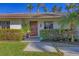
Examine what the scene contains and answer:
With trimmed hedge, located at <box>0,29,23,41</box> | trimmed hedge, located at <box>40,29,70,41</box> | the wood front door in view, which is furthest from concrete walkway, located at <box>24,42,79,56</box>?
the wood front door

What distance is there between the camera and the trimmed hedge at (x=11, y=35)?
679 inches

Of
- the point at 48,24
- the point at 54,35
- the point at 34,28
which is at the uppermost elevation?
the point at 48,24

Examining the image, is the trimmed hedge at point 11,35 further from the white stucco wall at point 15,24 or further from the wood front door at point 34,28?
the white stucco wall at point 15,24

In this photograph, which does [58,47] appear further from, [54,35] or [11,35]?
[11,35]

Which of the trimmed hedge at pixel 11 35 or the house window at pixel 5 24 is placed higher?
the house window at pixel 5 24

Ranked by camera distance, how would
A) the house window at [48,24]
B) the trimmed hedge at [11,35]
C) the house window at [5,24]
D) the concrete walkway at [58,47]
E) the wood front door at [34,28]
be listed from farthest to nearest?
the house window at [5,24]
the house window at [48,24]
the wood front door at [34,28]
the trimmed hedge at [11,35]
the concrete walkway at [58,47]

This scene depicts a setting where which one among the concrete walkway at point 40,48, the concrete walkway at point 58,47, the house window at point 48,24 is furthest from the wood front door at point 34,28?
the concrete walkway at point 58,47

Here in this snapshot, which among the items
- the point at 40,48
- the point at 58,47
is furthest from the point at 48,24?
the point at 40,48

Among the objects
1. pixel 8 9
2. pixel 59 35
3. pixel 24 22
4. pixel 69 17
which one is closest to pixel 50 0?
pixel 69 17

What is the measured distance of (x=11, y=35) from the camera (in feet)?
56.6

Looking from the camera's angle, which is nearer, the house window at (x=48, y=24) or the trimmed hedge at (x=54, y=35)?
the trimmed hedge at (x=54, y=35)

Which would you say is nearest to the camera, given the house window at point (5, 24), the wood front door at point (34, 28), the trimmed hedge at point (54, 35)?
the trimmed hedge at point (54, 35)

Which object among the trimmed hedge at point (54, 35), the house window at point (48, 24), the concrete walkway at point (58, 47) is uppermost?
the house window at point (48, 24)

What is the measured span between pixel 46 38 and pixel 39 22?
3.71 metres
